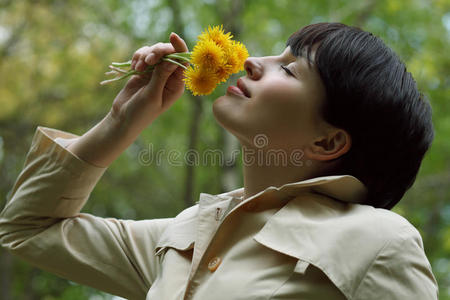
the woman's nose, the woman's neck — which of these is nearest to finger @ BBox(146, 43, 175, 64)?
the woman's nose

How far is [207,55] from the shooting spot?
142 centimetres

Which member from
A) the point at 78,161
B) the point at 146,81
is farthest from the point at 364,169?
the point at 78,161

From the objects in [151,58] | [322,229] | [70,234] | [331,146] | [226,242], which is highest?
[151,58]

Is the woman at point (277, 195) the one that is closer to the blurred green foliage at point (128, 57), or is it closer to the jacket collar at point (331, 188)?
the jacket collar at point (331, 188)

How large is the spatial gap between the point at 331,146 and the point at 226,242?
0.40 meters

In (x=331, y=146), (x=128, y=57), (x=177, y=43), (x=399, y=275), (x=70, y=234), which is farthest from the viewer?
(x=128, y=57)

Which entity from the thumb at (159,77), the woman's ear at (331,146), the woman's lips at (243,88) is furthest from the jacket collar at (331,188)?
the thumb at (159,77)

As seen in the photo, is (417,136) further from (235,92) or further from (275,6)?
(275,6)

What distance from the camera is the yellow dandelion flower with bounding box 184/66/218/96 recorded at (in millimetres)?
1431

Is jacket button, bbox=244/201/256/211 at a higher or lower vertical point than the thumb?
lower

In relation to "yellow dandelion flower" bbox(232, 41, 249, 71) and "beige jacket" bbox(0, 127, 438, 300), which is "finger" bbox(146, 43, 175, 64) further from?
"beige jacket" bbox(0, 127, 438, 300)

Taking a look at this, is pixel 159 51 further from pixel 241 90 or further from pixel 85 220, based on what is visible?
pixel 85 220

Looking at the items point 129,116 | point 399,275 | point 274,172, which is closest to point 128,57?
point 129,116

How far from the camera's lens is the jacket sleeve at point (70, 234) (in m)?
1.60
